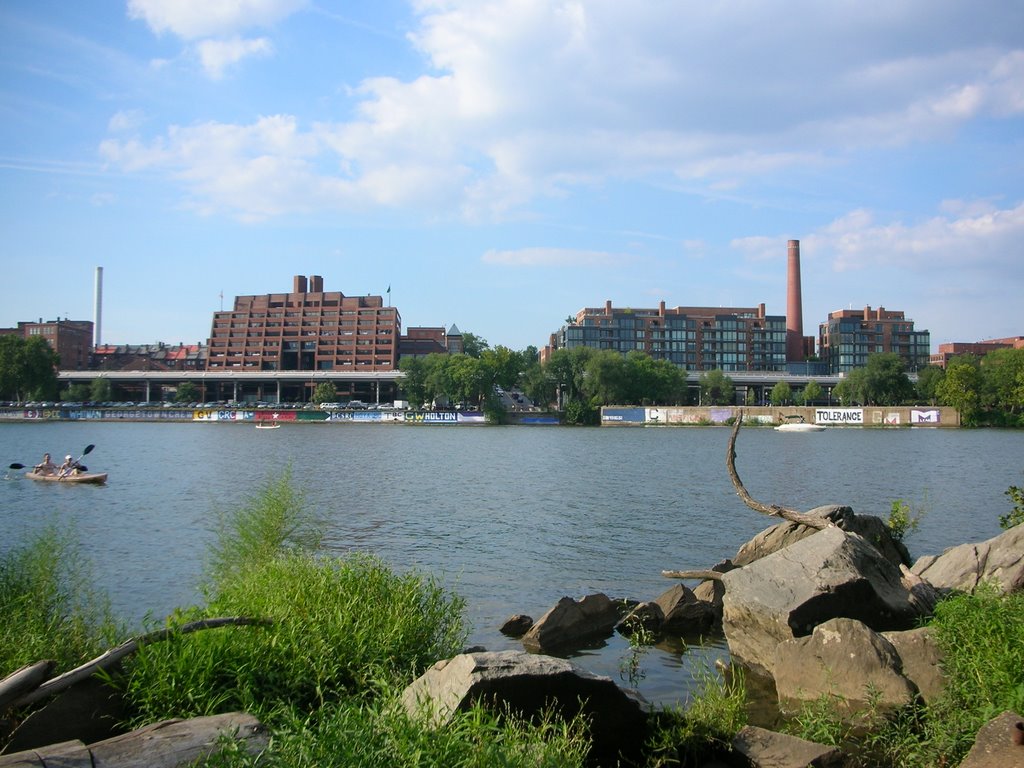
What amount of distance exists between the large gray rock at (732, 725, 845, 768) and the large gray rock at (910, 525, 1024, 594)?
6.23 meters

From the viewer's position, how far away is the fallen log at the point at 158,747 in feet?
21.9

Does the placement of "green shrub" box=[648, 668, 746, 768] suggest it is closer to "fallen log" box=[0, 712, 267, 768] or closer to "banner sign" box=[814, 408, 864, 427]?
"fallen log" box=[0, 712, 267, 768]

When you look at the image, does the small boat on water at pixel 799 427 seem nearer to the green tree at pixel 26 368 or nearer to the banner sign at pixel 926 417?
the banner sign at pixel 926 417

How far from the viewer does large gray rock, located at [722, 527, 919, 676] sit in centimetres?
1352

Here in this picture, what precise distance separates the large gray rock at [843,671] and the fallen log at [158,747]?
7.80 m

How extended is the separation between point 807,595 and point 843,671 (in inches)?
77.0

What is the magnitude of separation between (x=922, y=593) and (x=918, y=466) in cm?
4948

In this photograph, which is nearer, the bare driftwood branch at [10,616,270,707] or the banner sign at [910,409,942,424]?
the bare driftwood branch at [10,616,270,707]

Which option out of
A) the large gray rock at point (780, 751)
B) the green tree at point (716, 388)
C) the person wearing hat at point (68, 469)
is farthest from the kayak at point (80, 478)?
the green tree at point (716, 388)

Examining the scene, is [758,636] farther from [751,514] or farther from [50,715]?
[751,514]

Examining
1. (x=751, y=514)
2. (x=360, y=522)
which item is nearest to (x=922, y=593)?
(x=751, y=514)

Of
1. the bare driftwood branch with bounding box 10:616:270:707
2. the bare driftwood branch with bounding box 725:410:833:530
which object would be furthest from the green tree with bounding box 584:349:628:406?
the bare driftwood branch with bounding box 10:616:270:707

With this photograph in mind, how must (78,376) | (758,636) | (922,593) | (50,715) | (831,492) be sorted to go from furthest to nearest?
(78,376)
(831,492)
(922,593)
(758,636)
(50,715)

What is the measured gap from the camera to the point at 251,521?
55.2ft
